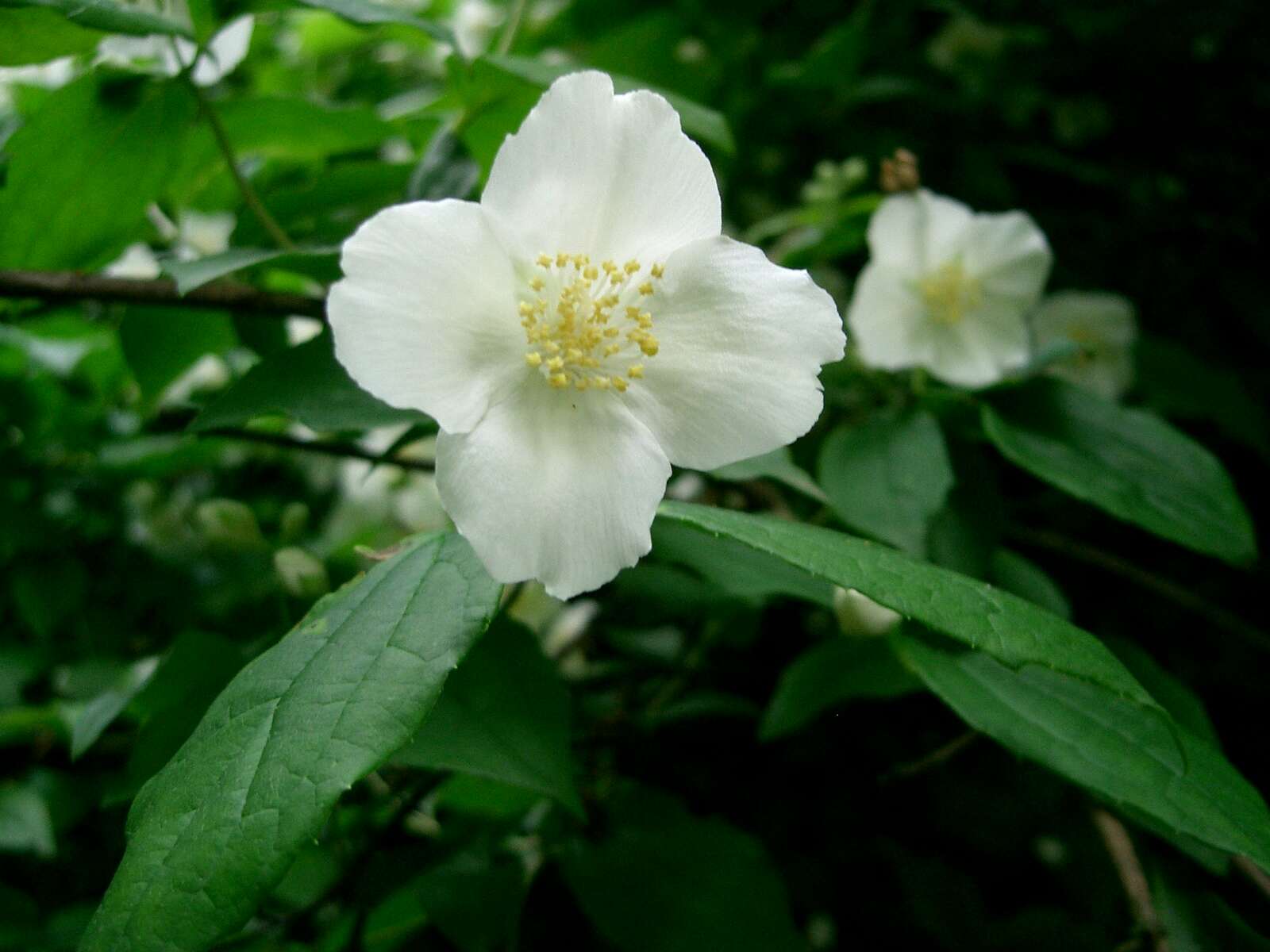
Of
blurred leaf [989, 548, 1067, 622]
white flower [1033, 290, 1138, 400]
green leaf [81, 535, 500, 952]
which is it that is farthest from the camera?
white flower [1033, 290, 1138, 400]

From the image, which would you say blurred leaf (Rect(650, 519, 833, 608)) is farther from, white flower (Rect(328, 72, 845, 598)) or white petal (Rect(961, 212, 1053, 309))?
white petal (Rect(961, 212, 1053, 309))

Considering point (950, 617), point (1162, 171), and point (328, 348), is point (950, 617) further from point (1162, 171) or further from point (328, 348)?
point (1162, 171)

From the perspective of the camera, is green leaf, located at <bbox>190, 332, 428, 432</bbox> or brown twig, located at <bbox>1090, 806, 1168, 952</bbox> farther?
brown twig, located at <bbox>1090, 806, 1168, 952</bbox>

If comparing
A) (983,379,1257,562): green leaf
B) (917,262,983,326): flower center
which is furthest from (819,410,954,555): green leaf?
(917,262,983,326): flower center

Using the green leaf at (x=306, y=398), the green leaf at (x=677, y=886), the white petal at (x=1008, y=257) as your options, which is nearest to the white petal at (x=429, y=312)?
the green leaf at (x=306, y=398)

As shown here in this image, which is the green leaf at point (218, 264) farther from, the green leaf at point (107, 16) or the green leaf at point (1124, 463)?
the green leaf at point (1124, 463)

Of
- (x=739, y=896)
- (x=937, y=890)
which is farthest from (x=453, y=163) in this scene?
(x=937, y=890)

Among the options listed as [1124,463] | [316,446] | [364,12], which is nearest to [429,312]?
[364,12]
